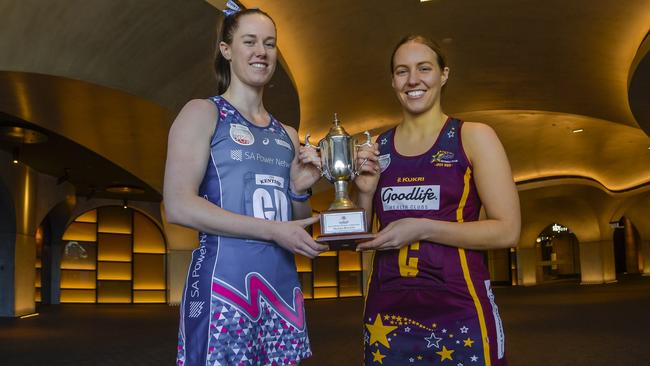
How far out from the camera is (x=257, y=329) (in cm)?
162

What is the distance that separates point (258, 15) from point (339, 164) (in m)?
0.50

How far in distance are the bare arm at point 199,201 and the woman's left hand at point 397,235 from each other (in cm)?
20

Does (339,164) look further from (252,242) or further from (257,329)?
(257,329)

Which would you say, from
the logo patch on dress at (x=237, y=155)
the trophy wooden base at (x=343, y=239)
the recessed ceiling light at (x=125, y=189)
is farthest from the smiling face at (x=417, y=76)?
the recessed ceiling light at (x=125, y=189)

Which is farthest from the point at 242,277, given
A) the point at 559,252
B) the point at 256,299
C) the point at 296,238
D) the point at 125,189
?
the point at 559,252

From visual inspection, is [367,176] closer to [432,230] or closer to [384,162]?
[384,162]

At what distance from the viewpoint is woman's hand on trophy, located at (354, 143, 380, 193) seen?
73.7 inches

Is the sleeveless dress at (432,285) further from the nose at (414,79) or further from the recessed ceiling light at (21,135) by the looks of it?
the recessed ceiling light at (21,135)

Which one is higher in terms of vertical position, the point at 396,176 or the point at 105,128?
the point at 105,128

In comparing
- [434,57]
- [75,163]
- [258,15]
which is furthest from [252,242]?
[75,163]

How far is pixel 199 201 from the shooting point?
5.19 feet

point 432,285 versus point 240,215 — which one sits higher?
point 240,215

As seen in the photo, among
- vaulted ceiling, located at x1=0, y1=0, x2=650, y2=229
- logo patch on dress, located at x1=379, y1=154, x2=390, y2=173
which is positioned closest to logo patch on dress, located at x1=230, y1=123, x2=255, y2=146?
logo patch on dress, located at x1=379, y1=154, x2=390, y2=173

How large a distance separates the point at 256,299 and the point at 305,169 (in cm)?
39
